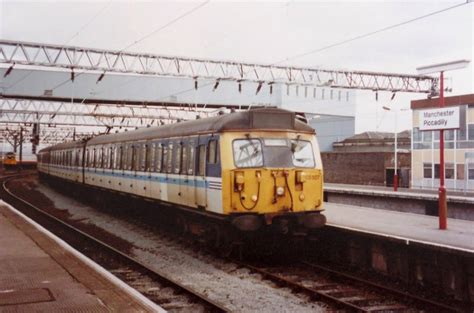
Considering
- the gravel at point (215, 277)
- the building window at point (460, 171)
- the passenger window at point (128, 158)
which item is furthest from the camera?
the building window at point (460, 171)

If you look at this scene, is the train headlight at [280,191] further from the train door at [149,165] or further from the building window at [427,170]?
the building window at [427,170]

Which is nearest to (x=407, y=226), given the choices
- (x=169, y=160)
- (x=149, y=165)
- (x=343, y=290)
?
(x=343, y=290)

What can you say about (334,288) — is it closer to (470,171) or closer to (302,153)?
(302,153)

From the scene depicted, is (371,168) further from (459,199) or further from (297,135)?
(297,135)

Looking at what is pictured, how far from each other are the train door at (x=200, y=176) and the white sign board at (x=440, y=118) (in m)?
5.67

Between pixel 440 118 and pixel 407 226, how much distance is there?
9.05ft

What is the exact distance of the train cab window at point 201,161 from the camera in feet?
41.6

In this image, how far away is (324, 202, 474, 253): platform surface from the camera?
1084 centimetres

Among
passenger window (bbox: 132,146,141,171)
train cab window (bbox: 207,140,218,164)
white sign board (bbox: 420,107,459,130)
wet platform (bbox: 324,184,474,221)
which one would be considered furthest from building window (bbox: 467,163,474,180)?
train cab window (bbox: 207,140,218,164)

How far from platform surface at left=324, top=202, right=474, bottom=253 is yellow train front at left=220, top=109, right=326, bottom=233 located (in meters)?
1.47

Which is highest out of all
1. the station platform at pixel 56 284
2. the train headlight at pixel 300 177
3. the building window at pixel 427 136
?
the building window at pixel 427 136

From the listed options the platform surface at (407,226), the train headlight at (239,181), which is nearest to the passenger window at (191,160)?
the train headlight at (239,181)

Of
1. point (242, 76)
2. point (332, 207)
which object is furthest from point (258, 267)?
point (242, 76)

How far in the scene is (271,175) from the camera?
11.7 m
